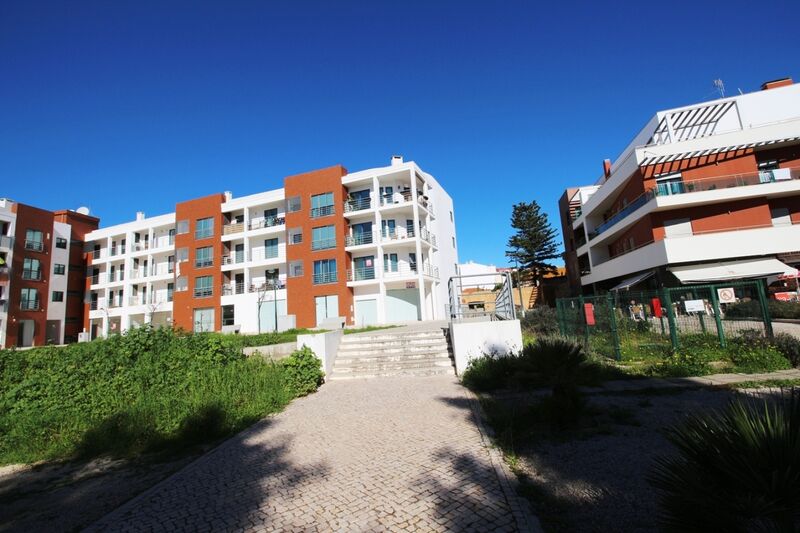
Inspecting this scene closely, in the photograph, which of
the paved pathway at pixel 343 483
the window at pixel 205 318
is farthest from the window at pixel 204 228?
the paved pathway at pixel 343 483

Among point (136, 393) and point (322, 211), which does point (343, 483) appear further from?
point (322, 211)

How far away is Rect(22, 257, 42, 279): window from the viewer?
1564 inches

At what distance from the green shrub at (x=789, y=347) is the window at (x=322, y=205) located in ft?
95.3

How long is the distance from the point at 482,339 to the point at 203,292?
3457 centimetres

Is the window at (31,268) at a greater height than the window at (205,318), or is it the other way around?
the window at (31,268)

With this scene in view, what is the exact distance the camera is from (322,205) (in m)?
33.6

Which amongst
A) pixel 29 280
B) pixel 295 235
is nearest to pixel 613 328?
pixel 295 235

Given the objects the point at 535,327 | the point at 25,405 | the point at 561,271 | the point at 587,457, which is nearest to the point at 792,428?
the point at 587,457

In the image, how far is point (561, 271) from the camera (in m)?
57.5

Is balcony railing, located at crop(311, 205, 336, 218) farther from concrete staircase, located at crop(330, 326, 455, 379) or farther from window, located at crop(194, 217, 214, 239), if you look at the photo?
concrete staircase, located at crop(330, 326, 455, 379)

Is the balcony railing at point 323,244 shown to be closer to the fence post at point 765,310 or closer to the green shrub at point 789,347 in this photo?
the fence post at point 765,310

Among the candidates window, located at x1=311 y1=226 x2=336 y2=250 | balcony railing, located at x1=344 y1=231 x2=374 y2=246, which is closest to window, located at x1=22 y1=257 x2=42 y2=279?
window, located at x1=311 y1=226 x2=336 y2=250

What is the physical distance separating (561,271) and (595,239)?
83.9 feet

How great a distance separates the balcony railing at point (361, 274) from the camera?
31906mm
